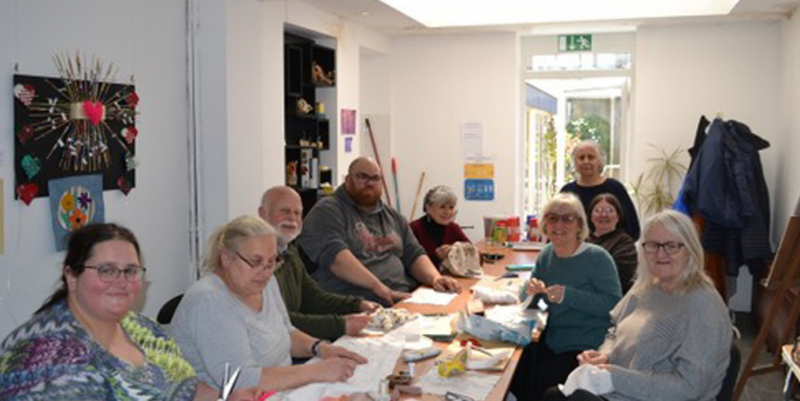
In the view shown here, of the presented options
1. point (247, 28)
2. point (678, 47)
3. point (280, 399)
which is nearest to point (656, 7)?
point (678, 47)

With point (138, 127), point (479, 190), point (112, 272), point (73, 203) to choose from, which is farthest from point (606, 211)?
point (479, 190)

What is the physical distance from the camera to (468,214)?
747 cm

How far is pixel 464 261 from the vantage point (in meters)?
4.56

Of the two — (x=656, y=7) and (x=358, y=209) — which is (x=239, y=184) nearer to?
(x=358, y=209)

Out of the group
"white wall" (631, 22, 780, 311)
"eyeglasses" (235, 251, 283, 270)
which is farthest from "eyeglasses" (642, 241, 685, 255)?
"white wall" (631, 22, 780, 311)

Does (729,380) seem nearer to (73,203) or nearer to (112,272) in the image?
(112,272)

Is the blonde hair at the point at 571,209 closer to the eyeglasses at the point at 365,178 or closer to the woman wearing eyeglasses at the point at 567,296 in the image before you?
the woman wearing eyeglasses at the point at 567,296

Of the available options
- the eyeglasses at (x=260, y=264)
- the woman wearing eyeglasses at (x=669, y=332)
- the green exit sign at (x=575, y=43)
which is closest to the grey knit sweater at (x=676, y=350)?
the woman wearing eyeglasses at (x=669, y=332)

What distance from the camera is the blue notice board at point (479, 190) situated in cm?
736

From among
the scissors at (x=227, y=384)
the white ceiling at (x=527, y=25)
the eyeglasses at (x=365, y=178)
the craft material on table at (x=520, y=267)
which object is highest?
the white ceiling at (x=527, y=25)

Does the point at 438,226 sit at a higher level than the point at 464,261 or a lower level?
higher

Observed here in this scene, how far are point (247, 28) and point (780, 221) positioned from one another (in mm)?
4360

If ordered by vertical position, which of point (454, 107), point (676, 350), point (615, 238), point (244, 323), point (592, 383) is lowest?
point (592, 383)

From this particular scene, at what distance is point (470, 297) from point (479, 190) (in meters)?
3.48
